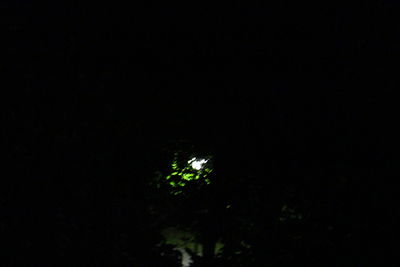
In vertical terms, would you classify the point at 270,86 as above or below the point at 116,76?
below

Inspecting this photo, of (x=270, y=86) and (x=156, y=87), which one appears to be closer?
(x=270, y=86)

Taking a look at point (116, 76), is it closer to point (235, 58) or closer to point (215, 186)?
point (235, 58)

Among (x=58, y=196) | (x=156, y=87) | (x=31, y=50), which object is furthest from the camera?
(x=156, y=87)

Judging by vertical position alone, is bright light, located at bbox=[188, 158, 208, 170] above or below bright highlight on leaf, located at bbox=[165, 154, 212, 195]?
above

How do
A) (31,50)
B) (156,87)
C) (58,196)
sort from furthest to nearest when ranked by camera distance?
(156,87) → (31,50) → (58,196)

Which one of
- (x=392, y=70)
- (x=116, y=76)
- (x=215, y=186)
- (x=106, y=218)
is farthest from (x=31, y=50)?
(x=392, y=70)

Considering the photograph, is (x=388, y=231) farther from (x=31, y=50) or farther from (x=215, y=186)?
(x=31, y=50)

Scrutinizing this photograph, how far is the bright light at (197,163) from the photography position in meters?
3.93

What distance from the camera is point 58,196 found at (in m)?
3.13

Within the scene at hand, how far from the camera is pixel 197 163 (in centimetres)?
396

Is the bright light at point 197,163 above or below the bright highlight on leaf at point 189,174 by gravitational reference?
above

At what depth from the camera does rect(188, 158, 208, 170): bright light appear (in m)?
3.93

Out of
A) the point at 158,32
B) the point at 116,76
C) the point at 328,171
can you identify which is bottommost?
the point at 328,171

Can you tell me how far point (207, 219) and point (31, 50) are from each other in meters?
2.34
